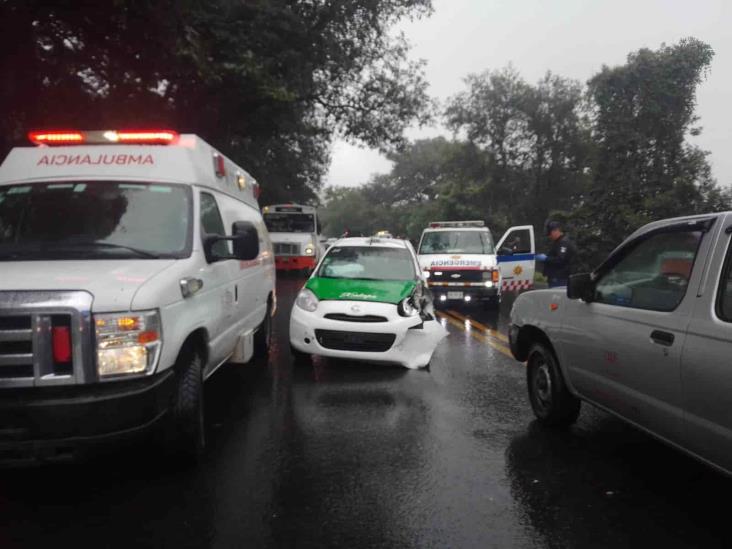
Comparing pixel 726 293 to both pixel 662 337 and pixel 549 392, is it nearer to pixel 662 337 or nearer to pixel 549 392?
pixel 662 337

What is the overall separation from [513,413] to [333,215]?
350 feet

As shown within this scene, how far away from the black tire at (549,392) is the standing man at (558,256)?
137 inches

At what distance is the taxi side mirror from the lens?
14.0ft

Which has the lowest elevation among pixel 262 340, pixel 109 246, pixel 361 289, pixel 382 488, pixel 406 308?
pixel 382 488

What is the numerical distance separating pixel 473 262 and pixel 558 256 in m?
4.08

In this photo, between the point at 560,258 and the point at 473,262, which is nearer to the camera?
the point at 560,258

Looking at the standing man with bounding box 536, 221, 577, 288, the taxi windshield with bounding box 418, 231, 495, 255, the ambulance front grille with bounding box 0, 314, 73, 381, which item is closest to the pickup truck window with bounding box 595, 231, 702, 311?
the ambulance front grille with bounding box 0, 314, 73, 381

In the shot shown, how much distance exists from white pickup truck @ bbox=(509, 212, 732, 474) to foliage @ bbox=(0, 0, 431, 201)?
8.15m

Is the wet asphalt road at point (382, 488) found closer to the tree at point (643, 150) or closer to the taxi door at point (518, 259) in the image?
the taxi door at point (518, 259)

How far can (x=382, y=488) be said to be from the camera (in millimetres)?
3688

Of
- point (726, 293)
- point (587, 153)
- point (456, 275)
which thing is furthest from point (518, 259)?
point (587, 153)

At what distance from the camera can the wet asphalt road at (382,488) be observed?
3.10 m

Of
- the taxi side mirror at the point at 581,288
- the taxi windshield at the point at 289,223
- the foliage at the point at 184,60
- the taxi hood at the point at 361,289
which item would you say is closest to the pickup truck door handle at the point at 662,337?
the taxi side mirror at the point at 581,288

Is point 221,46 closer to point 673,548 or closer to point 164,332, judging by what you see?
point 164,332
